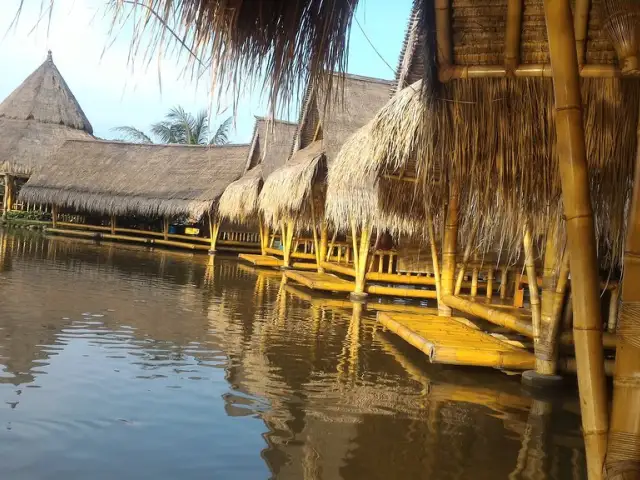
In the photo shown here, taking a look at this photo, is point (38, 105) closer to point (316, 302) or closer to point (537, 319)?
point (316, 302)

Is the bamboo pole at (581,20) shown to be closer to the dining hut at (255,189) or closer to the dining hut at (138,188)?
the dining hut at (255,189)

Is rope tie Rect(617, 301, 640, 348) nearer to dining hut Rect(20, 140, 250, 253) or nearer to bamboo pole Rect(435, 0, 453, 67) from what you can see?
bamboo pole Rect(435, 0, 453, 67)

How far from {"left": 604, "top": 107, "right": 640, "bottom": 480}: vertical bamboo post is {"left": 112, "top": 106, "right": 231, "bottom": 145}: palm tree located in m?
26.4

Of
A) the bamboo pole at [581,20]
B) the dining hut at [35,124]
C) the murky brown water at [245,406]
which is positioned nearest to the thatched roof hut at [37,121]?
the dining hut at [35,124]

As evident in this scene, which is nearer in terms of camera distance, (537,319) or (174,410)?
(174,410)

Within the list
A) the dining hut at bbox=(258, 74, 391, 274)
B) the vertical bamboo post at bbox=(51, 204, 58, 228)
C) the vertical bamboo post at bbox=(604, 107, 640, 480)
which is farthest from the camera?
the vertical bamboo post at bbox=(51, 204, 58, 228)

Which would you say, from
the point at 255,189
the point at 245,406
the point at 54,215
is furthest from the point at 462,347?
the point at 54,215

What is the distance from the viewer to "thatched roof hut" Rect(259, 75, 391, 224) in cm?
1055

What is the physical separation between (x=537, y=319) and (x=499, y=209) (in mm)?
879

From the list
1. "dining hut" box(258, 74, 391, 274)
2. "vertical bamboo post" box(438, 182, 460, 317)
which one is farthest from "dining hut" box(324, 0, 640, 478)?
"dining hut" box(258, 74, 391, 274)

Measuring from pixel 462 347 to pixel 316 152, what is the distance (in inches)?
297

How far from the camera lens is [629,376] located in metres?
1.69

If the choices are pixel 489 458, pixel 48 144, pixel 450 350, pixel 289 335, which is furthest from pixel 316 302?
pixel 48 144

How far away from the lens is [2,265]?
31.6ft
